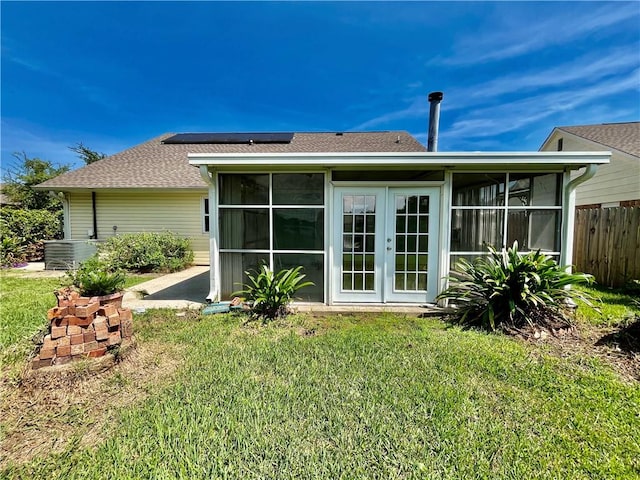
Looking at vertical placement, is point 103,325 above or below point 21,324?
above

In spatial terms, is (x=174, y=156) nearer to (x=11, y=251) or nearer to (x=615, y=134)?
(x=11, y=251)

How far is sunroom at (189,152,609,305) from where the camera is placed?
15.6 ft

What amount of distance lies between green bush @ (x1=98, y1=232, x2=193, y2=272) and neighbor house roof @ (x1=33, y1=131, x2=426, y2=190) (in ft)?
6.33

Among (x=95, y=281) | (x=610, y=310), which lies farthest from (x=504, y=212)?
(x=95, y=281)

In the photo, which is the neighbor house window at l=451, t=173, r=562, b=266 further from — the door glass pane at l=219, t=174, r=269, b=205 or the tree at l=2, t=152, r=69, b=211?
the tree at l=2, t=152, r=69, b=211

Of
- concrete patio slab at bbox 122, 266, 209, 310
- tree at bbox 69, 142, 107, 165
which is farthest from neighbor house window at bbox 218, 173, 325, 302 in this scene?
tree at bbox 69, 142, 107, 165

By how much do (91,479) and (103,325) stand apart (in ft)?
5.52

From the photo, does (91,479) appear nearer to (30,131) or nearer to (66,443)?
(66,443)

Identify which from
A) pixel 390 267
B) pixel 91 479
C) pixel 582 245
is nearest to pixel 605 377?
pixel 390 267

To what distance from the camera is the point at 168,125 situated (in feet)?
48.6

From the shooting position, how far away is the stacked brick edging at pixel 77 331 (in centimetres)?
267

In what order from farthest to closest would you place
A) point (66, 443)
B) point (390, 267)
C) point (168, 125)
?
point (168, 125), point (390, 267), point (66, 443)

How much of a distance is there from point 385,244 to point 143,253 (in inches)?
304

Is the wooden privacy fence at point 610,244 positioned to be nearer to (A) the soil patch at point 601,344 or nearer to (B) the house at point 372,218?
(B) the house at point 372,218
